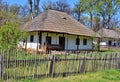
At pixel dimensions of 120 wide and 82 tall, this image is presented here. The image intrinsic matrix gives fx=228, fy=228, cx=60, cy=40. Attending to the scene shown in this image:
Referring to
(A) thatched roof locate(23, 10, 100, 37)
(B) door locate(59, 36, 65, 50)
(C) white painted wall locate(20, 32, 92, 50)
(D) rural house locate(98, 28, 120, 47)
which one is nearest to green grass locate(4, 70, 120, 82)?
(A) thatched roof locate(23, 10, 100, 37)

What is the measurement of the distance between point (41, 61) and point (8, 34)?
6.14m

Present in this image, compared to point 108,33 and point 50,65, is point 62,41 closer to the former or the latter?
point 50,65

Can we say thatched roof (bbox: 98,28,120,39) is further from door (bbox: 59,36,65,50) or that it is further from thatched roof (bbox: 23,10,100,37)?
door (bbox: 59,36,65,50)

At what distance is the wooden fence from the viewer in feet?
33.1

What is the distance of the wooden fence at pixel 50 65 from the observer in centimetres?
1009

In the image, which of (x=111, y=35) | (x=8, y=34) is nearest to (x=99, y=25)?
(x=111, y=35)

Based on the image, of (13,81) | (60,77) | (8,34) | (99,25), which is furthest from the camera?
(99,25)

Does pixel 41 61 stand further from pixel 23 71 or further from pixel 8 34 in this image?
pixel 8 34

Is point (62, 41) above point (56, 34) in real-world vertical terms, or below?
below

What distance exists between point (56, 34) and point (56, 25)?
1.19 m

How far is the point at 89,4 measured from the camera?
154ft

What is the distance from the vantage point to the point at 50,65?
1121 centimetres

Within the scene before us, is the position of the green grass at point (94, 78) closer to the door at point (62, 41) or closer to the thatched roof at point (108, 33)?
the door at point (62, 41)

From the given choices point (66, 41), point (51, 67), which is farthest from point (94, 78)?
point (66, 41)
